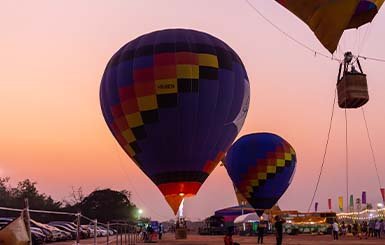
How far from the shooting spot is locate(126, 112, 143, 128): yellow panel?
27156mm

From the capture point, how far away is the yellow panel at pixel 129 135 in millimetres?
27750

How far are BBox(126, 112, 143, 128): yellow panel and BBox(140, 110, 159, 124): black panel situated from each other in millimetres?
214

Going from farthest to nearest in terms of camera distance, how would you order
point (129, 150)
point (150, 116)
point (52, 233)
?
1. point (52, 233)
2. point (129, 150)
3. point (150, 116)

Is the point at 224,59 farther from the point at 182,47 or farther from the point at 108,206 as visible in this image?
the point at 108,206

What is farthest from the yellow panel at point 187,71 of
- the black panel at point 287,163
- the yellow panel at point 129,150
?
the black panel at point 287,163

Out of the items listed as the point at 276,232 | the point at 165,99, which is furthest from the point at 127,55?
the point at 276,232

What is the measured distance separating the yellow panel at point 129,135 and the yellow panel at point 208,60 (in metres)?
5.10

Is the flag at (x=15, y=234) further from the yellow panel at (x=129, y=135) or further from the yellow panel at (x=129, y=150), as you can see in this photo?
the yellow panel at (x=129, y=150)

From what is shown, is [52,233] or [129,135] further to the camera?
[52,233]

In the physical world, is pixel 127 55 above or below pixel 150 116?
above

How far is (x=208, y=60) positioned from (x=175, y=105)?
9.64 ft

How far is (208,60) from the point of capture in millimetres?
27234

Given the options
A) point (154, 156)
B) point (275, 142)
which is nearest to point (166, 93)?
point (154, 156)

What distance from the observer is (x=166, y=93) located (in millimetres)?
26734
